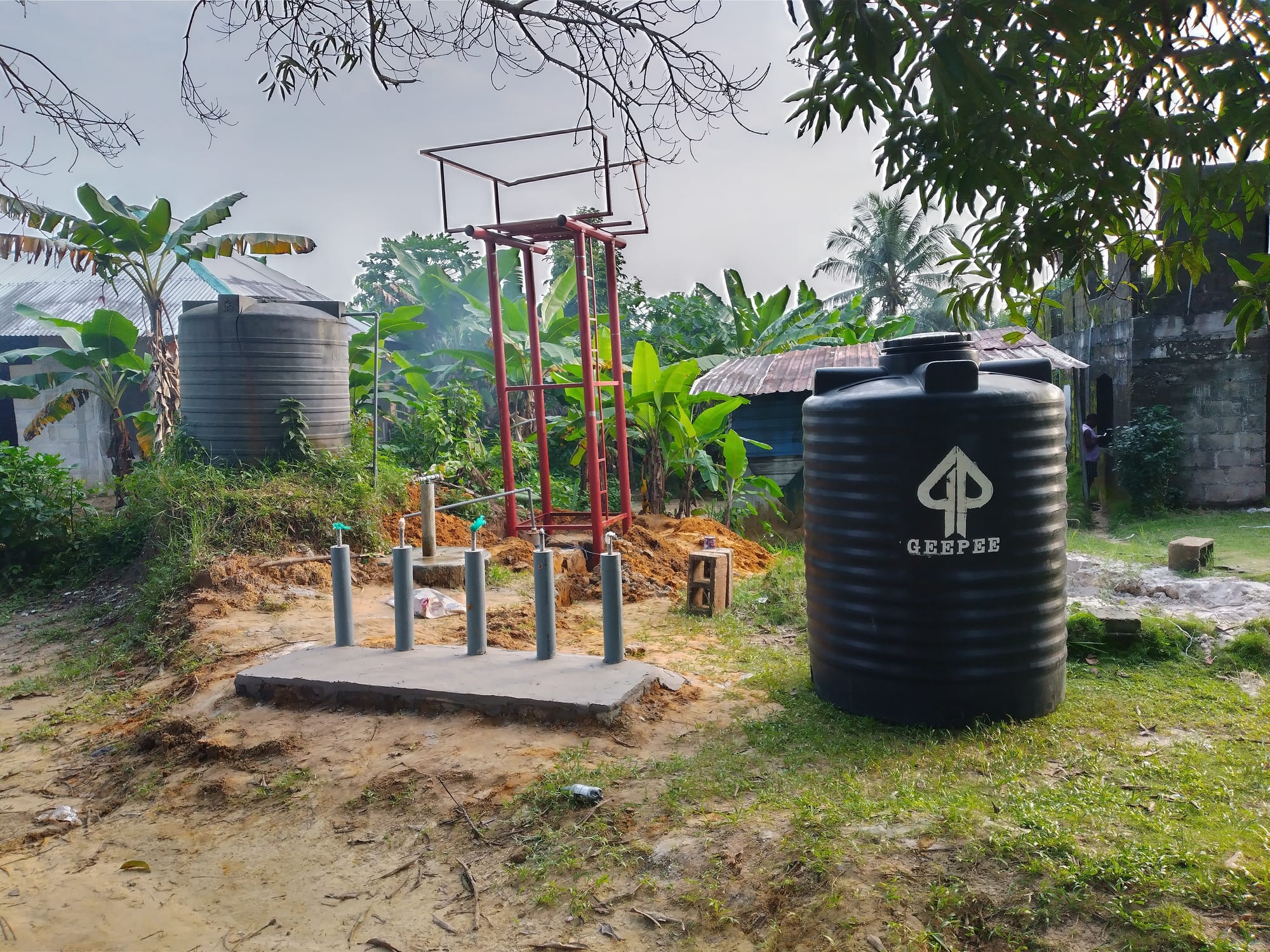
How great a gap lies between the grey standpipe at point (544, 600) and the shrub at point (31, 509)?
6374 mm

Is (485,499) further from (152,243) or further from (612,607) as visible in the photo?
(152,243)

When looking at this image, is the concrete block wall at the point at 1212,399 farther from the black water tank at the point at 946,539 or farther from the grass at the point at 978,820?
the black water tank at the point at 946,539

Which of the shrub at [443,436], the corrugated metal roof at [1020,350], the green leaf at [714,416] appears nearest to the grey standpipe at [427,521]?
the shrub at [443,436]

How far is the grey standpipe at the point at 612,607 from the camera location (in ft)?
15.8

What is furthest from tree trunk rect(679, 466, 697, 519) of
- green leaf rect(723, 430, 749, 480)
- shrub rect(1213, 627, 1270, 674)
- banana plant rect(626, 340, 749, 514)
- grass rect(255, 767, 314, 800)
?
grass rect(255, 767, 314, 800)

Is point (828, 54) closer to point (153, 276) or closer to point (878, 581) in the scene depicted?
point (878, 581)

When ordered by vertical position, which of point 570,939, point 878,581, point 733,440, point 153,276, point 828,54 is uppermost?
point 153,276

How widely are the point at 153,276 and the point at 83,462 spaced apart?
19.6ft

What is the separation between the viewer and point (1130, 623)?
5.27 metres

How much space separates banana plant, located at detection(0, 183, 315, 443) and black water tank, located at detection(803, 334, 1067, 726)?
318 inches

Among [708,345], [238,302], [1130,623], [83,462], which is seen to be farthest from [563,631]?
[83,462]

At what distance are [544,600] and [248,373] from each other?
4822 mm

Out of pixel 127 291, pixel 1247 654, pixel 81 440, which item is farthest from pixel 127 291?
pixel 1247 654

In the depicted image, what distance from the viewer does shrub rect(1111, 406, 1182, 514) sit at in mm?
14117
